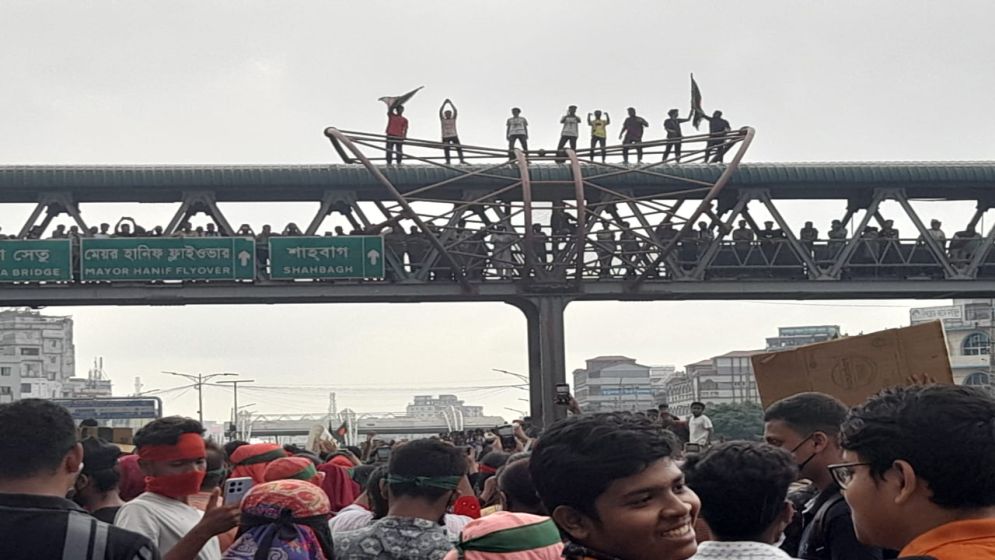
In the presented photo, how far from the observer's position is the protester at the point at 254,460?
7.33 metres

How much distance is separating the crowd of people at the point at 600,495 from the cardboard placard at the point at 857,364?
49.5 inches

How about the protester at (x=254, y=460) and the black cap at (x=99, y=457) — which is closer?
the black cap at (x=99, y=457)

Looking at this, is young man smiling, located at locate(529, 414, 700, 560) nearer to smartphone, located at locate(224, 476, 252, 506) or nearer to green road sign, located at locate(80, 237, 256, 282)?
smartphone, located at locate(224, 476, 252, 506)

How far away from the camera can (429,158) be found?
29375mm

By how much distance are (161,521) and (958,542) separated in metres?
3.64

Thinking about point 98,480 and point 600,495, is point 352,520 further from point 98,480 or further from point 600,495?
point 600,495

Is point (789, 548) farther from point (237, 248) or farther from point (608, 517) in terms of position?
point (237, 248)

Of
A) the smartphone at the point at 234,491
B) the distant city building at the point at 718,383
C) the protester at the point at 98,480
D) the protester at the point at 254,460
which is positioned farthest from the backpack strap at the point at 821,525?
the distant city building at the point at 718,383

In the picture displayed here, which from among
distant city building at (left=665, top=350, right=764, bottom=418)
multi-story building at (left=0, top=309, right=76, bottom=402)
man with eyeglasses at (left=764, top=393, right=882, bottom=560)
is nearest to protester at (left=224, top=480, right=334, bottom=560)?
man with eyeglasses at (left=764, top=393, right=882, bottom=560)

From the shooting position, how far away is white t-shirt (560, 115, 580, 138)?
3127cm

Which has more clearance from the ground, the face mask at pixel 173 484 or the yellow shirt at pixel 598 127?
the yellow shirt at pixel 598 127

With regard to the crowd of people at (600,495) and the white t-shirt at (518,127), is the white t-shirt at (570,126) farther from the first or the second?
the crowd of people at (600,495)

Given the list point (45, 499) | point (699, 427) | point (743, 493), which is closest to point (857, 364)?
point (743, 493)

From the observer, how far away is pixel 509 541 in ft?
13.5
